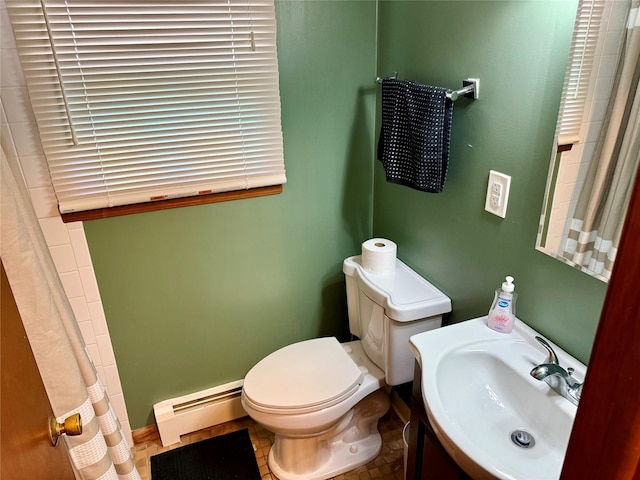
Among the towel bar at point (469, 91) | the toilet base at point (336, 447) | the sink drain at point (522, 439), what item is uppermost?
the towel bar at point (469, 91)

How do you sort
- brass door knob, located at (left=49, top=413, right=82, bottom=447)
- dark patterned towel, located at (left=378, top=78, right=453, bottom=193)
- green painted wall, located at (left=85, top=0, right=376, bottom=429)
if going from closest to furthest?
brass door knob, located at (left=49, top=413, right=82, bottom=447), dark patterned towel, located at (left=378, top=78, right=453, bottom=193), green painted wall, located at (left=85, top=0, right=376, bottom=429)

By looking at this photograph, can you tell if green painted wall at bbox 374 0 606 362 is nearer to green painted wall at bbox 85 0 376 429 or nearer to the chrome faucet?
the chrome faucet

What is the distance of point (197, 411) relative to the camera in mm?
2057

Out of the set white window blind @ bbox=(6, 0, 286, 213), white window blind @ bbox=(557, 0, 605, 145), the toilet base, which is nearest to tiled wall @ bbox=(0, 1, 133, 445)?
white window blind @ bbox=(6, 0, 286, 213)

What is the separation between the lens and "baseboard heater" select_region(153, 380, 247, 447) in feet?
6.58

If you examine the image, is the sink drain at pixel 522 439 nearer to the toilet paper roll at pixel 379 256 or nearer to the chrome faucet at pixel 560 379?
the chrome faucet at pixel 560 379

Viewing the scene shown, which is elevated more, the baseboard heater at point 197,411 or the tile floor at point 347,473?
the baseboard heater at point 197,411

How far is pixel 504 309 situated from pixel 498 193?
0.34 m

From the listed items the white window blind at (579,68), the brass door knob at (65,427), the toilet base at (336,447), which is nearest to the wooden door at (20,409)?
the brass door knob at (65,427)

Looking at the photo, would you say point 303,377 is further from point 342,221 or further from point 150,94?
point 150,94

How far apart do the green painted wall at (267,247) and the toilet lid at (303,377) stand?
0.26 meters

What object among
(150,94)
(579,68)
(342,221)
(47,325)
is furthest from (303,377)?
(579,68)

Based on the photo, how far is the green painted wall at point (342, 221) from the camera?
1229 mm

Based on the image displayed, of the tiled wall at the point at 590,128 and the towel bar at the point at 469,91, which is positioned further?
the towel bar at the point at 469,91
